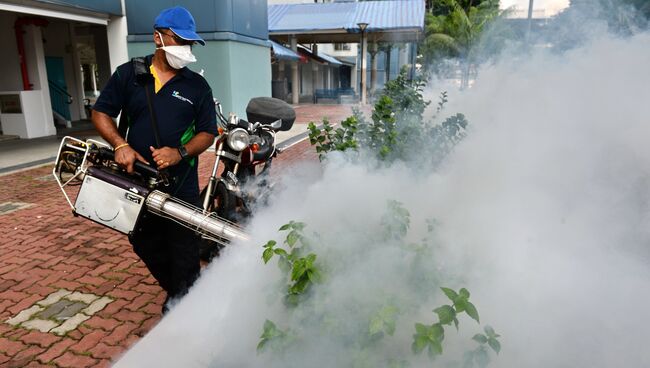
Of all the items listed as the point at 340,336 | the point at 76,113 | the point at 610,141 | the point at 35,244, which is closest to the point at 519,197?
the point at 610,141

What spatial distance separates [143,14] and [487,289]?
10.1 m

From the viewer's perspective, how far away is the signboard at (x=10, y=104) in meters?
10.6

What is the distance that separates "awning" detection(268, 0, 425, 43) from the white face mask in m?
18.0

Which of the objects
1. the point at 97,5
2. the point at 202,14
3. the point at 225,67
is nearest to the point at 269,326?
the point at 225,67

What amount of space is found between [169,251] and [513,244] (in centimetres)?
199

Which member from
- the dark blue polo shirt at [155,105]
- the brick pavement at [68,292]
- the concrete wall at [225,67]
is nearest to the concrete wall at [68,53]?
the concrete wall at [225,67]

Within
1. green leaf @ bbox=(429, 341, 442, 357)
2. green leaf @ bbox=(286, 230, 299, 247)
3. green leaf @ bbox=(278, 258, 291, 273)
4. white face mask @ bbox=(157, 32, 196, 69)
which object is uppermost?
white face mask @ bbox=(157, 32, 196, 69)

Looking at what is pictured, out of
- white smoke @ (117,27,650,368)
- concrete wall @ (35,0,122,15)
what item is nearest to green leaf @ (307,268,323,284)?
white smoke @ (117,27,650,368)

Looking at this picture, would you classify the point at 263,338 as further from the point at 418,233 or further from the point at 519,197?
the point at 519,197

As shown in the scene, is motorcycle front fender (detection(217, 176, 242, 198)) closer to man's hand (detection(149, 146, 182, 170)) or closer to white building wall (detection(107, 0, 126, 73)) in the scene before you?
man's hand (detection(149, 146, 182, 170))

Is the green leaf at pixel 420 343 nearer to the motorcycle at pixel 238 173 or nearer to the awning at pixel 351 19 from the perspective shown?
the motorcycle at pixel 238 173

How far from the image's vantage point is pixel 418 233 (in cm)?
228

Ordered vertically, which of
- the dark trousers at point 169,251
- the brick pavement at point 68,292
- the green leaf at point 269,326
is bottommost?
the brick pavement at point 68,292

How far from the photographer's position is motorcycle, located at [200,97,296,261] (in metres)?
3.62
